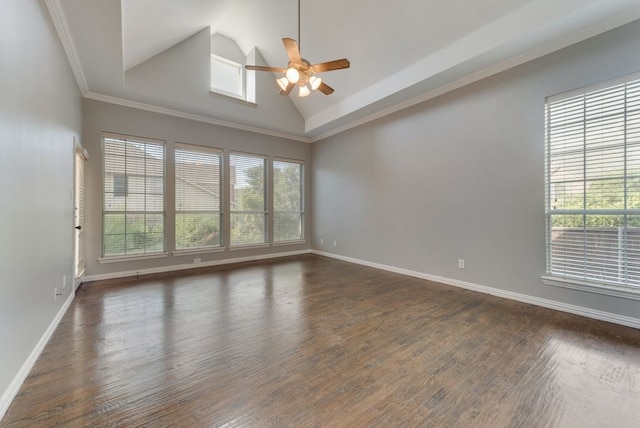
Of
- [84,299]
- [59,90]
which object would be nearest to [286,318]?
[84,299]

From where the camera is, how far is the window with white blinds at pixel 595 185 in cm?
Answer: 265

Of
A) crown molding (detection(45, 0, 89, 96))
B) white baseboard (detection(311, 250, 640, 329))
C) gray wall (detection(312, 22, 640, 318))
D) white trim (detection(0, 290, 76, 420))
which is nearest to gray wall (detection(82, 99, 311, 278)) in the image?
crown molding (detection(45, 0, 89, 96))

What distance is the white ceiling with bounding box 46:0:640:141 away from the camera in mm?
2777

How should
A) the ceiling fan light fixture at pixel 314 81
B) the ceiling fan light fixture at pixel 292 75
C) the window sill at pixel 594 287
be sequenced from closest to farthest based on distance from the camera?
the window sill at pixel 594 287 → the ceiling fan light fixture at pixel 292 75 → the ceiling fan light fixture at pixel 314 81

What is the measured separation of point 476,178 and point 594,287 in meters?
1.76

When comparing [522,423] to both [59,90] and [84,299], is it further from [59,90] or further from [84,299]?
[59,90]

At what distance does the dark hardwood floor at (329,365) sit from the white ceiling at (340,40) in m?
3.09

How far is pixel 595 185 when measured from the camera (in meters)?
2.87

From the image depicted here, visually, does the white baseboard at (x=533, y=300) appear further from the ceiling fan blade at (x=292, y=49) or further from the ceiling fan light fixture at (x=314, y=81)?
the ceiling fan blade at (x=292, y=49)

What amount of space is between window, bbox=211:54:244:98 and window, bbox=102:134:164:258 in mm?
1729

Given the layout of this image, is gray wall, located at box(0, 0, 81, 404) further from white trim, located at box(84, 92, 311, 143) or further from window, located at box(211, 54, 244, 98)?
window, located at box(211, 54, 244, 98)

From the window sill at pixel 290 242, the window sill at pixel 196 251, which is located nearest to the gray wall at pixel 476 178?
the window sill at pixel 290 242

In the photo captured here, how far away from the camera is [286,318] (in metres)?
2.85

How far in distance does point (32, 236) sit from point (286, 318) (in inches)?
89.0
